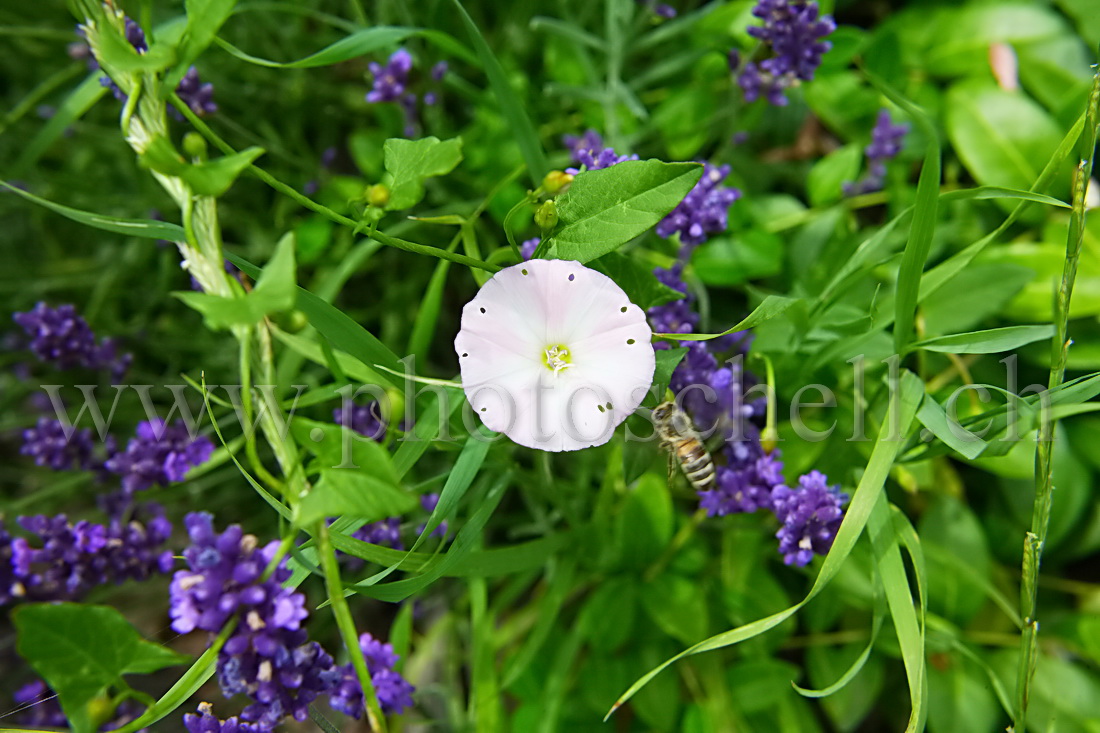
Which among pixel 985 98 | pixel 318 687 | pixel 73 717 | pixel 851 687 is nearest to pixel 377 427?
pixel 318 687

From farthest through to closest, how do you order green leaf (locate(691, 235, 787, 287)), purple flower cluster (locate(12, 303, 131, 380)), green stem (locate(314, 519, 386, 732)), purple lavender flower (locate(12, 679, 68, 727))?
green leaf (locate(691, 235, 787, 287)), purple flower cluster (locate(12, 303, 131, 380)), purple lavender flower (locate(12, 679, 68, 727)), green stem (locate(314, 519, 386, 732))

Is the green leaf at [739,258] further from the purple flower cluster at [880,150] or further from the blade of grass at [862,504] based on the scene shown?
the blade of grass at [862,504]

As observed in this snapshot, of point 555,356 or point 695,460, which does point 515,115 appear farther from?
point 695,460

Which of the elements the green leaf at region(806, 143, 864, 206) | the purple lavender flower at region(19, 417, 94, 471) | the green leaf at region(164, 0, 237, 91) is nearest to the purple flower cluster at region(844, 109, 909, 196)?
the green leaf at region(806, 143, 864, 206)

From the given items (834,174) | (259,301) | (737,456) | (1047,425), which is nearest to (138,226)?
(259,301)

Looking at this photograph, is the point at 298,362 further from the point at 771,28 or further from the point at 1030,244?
the point at 1030,244

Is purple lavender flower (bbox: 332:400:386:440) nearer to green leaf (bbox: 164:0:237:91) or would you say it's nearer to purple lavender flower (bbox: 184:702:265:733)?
purple lavender flower (bbox: 184:702:265:733)

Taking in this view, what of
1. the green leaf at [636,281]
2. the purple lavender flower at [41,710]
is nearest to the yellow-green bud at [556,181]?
the green leaf at [636,281]
